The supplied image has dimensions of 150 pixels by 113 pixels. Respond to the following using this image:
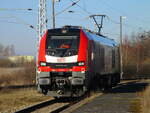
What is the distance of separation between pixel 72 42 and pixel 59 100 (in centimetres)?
291

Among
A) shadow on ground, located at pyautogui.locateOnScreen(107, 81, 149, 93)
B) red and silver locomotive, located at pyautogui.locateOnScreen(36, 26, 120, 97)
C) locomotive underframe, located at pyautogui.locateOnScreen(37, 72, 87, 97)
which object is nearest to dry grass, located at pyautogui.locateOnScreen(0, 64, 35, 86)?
shadow on ground, located at pyautogui.locateOnScreen(107, 81, 149, 93)

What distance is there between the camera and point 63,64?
19.3 m

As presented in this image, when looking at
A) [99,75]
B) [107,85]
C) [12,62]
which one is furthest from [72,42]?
[12,62]

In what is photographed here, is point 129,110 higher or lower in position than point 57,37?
lower

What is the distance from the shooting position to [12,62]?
52.6m

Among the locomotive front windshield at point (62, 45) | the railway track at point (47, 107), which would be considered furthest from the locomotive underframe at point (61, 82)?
the locomotive front windshield at point (62, 45)

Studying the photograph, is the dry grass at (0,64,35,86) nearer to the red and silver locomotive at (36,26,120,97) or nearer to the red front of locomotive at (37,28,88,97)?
the red and silver locomotive at (36,26,120,97)

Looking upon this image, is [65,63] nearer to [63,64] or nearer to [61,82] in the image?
[63,64]

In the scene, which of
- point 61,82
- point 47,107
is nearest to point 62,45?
point 61,82

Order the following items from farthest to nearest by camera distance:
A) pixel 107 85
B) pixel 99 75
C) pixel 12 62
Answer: pixel 12 62, pixel 107 85, pixel 99 75

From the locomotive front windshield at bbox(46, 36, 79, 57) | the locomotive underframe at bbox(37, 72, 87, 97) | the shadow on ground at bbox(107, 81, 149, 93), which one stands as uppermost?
the locomotive front windshield at bbox(46, 36, 79, 57)

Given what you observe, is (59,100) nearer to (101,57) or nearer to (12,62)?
(101,57)

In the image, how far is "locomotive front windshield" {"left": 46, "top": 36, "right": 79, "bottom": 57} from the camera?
63.7ft

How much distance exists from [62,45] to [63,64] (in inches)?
38.1
